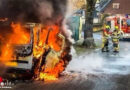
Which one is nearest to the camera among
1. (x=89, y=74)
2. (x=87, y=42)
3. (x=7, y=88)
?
(x=7, y=88)

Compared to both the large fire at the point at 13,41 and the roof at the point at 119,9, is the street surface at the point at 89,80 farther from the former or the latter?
the roof at the point at 119,9

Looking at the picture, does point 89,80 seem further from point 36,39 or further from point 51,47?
point 36,39

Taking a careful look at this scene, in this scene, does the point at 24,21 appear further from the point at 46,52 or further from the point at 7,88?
the point at 7,88

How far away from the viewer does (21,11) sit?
420 inches

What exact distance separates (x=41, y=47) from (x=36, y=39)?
0.31m

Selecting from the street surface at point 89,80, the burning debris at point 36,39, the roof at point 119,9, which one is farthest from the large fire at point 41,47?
the roof at point 119,9

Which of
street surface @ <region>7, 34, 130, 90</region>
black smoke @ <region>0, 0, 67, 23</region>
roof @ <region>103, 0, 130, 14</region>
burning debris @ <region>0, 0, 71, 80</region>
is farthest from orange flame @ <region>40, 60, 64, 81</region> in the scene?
roof @ <region>103, 0, 130, 14</region>

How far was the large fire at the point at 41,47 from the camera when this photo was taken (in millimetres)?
9627

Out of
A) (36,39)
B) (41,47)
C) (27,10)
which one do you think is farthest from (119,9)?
(36,39)

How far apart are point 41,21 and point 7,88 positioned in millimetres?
3114

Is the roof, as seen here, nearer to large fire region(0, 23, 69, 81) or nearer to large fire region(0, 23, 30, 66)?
large fire region(0, 23, 69, 81)

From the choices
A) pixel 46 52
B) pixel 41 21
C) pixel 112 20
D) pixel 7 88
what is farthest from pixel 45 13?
pixel 112 20

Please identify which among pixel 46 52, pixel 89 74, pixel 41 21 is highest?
pixel 41 21

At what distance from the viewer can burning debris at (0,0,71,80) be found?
9.53 m
